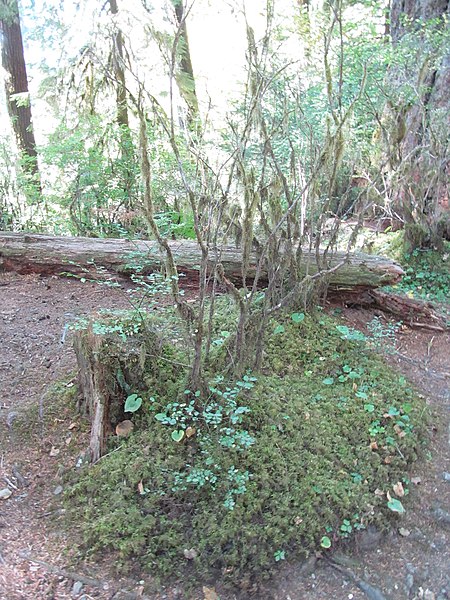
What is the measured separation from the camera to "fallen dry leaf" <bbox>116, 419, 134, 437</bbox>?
3.02 meters

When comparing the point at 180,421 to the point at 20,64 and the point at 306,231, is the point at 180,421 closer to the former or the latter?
the point at 306,231

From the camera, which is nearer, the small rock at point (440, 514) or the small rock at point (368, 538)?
the small rock at point (368, 538)

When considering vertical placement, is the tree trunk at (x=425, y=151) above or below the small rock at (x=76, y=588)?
above

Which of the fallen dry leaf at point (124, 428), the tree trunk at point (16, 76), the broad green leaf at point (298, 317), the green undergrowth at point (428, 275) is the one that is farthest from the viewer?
the tree trunk at point (16, 76)

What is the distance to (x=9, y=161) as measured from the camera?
6777 millimetres

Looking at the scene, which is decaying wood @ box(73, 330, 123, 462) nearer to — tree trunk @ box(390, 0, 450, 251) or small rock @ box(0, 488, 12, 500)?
small rock @ box(0, 488, 12, 500)

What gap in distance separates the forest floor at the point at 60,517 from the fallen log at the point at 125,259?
86 centimetres

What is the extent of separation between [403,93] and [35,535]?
220 inches

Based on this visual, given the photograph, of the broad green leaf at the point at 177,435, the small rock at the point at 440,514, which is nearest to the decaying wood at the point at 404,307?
the small rock at the point at 440,514

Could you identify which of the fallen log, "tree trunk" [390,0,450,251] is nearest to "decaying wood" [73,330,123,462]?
the fallen log

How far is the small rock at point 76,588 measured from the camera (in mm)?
2297

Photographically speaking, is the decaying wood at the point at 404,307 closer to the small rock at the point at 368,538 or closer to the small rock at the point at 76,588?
the small rock at the point at 368,538

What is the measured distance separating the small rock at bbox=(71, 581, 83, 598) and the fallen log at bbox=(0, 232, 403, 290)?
251 cm

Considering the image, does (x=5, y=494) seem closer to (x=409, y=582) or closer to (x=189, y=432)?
(x=189, y=432)
